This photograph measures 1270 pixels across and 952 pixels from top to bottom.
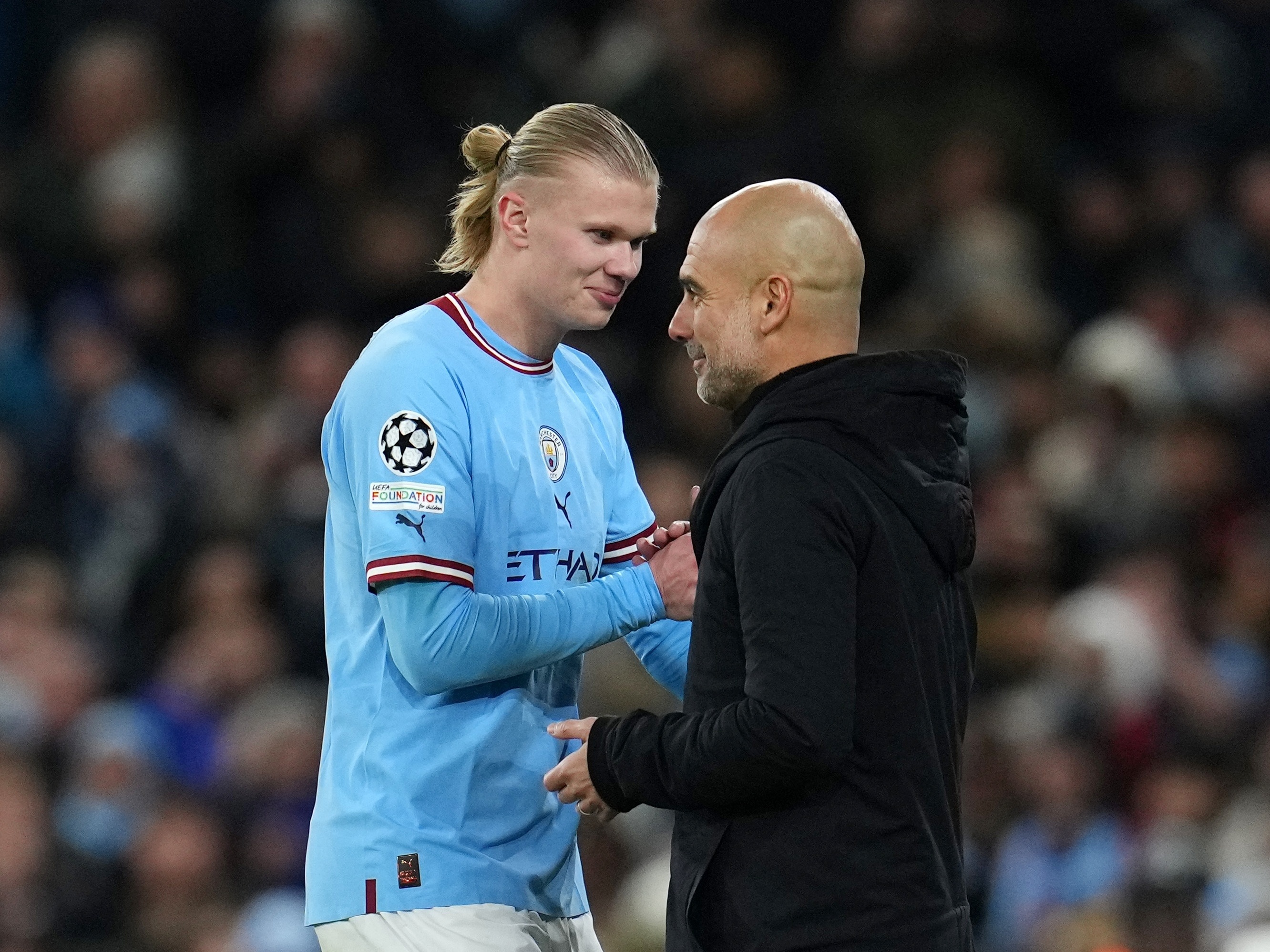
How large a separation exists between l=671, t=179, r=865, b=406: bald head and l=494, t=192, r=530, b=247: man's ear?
0.47 meters

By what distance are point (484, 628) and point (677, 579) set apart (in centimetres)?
39

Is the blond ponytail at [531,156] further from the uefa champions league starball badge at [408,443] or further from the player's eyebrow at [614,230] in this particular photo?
the uefa champions league starball badge at [408,443]

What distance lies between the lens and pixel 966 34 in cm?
904

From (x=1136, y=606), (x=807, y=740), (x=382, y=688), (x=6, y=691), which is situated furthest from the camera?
(x=6, y=691)

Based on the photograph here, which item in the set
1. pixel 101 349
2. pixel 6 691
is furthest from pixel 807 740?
pixel 101 349

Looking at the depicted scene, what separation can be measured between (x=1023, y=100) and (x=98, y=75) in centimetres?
431

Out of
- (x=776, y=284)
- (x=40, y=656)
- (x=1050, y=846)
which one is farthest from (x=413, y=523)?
(x=40, y=656)

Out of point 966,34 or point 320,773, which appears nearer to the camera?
point 320,773

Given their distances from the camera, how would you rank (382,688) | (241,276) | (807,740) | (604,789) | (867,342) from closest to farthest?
(807,740), (604,789), (382,688), (867,342), (241,276)

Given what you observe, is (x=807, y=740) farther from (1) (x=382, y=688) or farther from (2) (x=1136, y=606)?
(2) (x=1136, y=606)

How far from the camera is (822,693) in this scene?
287cm

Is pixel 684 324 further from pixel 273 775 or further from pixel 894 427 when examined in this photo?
pixel 273 775

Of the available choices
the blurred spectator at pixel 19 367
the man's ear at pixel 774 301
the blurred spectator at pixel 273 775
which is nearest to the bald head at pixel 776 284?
the man's ear at pixel 774 301

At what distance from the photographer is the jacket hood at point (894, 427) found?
9.93 feet
